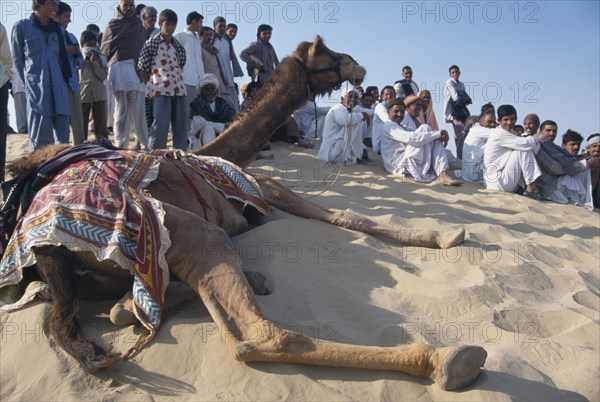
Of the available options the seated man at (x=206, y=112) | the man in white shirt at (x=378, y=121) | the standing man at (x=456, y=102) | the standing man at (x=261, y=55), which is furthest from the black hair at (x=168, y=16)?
the standing man at (x=456, y=102)

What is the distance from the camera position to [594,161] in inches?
373

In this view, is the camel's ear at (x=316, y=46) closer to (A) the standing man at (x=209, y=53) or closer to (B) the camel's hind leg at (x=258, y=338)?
(B) the camel's hind leg at (x=258, y=338)

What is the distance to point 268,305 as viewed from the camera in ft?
10.8

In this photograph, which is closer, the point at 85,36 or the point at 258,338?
the point at 258,338

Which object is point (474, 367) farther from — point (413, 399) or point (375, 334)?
point (375, 334)

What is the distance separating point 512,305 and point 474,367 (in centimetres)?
127

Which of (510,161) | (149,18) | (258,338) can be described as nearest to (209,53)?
(149,18)

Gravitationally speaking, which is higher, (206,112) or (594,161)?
(206,112)

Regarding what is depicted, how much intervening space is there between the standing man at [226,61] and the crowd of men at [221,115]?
21 millimetres

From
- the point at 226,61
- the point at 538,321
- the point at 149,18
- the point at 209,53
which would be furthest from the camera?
the point at 226,61

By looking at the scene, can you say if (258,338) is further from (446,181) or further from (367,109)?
(367,109)

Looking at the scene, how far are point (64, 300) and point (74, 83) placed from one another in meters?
4.53

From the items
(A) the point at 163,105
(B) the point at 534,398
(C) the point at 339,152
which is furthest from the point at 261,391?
(C) the point at 339,152

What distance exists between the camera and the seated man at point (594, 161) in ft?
31.1
